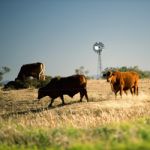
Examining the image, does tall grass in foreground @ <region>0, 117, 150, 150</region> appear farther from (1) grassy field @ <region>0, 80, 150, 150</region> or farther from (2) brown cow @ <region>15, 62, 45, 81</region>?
(2) brown cow @ <region>15, 62, 45, 81</region>

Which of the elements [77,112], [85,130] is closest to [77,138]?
[85,130]

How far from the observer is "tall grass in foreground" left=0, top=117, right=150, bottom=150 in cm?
863

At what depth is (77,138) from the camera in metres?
9.99

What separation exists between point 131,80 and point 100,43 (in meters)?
25.8

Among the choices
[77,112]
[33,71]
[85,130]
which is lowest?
[77,112]

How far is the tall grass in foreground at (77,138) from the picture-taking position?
28.3 ft

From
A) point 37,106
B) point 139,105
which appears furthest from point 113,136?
point 37,106

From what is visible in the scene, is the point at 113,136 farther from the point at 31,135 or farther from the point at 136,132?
the point at 31,135

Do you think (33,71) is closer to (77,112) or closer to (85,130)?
(77,112)

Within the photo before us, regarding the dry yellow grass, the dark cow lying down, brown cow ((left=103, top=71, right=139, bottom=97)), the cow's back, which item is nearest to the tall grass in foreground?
the dry yellow grass

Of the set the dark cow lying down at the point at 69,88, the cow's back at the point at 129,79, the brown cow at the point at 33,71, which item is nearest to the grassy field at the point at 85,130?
the dark cow lying down at the point at 69,88

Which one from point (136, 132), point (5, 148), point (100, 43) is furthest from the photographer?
point (100, 43)

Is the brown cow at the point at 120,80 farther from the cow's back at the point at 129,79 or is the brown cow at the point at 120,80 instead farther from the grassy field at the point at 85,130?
the grassy field at the point at 85,130

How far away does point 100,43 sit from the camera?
172 ft
